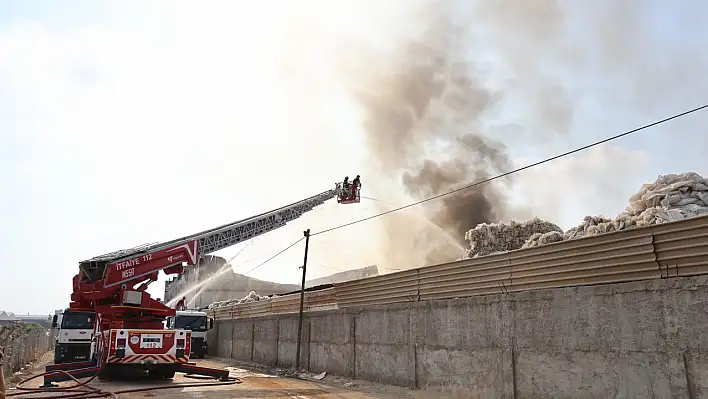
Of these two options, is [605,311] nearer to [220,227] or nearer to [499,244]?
[499,244]

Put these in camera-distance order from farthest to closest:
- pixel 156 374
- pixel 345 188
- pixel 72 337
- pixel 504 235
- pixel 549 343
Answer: pixel 345 188 → pixel 504 235 → pixel 72 337 → pixel 156 374 → pixel 549 343

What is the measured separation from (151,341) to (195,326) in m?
15.0

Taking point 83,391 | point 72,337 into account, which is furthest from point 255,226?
point 83,391

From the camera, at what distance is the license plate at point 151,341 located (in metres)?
17.0

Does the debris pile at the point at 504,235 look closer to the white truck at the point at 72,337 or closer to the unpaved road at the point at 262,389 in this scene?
the unpaved road at the point at 262,389

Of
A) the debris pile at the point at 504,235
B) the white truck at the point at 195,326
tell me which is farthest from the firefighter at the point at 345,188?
the white truck at the point at 195,326

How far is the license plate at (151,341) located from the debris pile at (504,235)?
45.6 ft

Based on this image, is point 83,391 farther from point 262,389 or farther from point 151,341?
point 262,389

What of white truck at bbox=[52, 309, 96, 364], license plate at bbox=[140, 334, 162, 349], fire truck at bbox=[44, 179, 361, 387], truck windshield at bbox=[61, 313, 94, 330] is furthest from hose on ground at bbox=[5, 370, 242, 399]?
white truck at bbox=[52, 309, 96, 364]

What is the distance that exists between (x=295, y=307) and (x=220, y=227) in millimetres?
5032

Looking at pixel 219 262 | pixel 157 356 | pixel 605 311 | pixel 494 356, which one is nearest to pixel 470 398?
pixel 494 356

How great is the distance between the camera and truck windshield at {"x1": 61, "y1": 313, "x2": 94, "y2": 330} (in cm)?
2130

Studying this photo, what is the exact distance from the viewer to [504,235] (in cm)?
2369

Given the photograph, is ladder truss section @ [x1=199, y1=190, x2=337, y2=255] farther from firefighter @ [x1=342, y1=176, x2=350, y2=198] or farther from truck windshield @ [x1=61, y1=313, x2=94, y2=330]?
truck windshield @ [x1=61, y1=313, x2=94, y2=330]
